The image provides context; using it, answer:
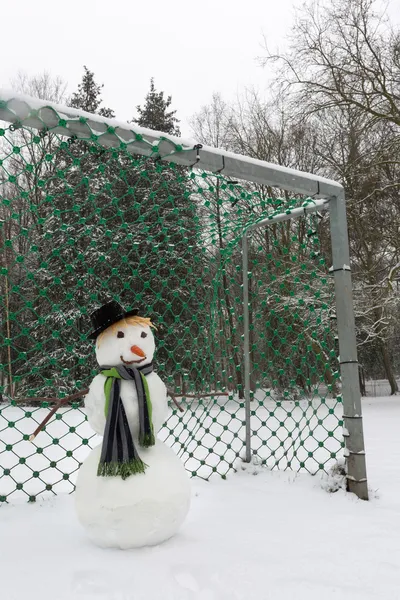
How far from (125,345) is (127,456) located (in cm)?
42

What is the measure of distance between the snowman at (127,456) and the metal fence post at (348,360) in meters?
1.01

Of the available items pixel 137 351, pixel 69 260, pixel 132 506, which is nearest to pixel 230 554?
pixel 132 506

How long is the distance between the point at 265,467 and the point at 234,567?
1.36m

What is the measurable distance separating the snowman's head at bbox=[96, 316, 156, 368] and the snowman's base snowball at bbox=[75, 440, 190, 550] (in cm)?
37

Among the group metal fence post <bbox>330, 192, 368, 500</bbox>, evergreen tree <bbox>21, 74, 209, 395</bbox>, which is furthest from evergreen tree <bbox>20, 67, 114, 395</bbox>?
metal fence post <bbox>330, 192, 368, 500</bbox>

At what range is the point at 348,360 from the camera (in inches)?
95.6

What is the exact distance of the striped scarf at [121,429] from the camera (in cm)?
162

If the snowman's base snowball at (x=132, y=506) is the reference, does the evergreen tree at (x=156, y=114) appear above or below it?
above

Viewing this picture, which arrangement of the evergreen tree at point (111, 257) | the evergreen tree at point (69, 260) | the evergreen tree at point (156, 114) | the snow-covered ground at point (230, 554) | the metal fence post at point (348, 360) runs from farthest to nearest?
the evergreen tree at point (156, 114)
the evergreen tree at point (111, 257)
the evergreen tree at point (69, 260)
the metal fence post at point (348, 360)
the snow-covered ground at point (230, 554)

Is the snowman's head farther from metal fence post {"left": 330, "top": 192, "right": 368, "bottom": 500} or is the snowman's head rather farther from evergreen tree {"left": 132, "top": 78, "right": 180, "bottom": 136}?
evergreen tree {"left": 132, "top": 78, "right": 180, "bottom": 136}

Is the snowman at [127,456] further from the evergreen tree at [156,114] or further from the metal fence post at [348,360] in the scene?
the evergreen tree at [156,114]

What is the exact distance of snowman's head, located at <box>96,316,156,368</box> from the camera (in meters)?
1.79

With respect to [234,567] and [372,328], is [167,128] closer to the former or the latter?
[372,328]

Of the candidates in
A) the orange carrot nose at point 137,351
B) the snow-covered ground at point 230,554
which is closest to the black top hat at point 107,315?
the orange carrot nose at point 137,351
